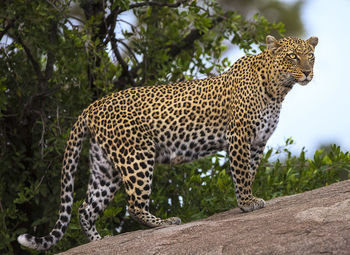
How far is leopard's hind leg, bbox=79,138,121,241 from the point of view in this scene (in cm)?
844

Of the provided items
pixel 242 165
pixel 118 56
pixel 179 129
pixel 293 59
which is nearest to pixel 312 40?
pixel 293 59

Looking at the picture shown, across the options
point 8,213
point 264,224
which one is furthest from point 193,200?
point 264,224

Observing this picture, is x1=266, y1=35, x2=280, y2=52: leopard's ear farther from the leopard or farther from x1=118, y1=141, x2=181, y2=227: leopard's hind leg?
x1=118, y1=141, x2=181, y2=227: leopard's hind leg

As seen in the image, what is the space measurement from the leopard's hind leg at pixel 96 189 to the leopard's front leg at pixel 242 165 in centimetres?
157

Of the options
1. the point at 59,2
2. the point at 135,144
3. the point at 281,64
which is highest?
the point at 59,2

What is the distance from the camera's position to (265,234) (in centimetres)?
650

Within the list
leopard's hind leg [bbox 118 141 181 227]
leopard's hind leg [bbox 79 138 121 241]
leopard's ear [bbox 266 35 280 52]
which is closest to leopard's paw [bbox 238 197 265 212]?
leopard's hind leg [bbox 118 141 181 227]

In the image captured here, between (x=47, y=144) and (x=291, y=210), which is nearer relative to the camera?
(x=291, y=210)

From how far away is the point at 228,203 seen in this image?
985cm

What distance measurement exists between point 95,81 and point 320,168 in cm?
386

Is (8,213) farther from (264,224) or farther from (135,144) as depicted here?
(264,224)

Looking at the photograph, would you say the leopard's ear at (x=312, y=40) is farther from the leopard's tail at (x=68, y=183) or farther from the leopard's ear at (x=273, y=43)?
the leopard's tail at (x=68, y=183)

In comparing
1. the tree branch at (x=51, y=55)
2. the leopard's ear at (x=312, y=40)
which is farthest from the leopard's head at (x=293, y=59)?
the tree branch at (x=51, y=55)

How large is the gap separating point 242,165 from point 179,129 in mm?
937
